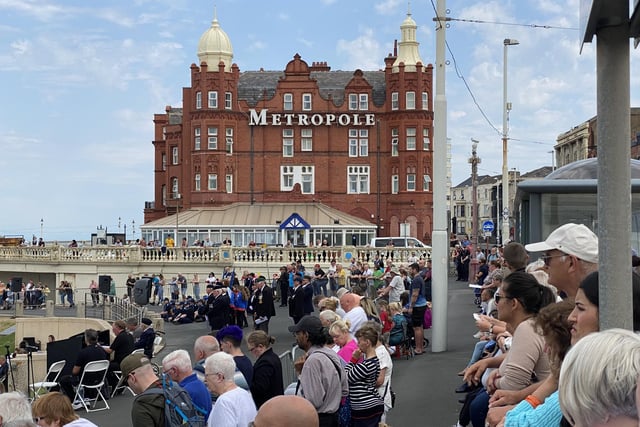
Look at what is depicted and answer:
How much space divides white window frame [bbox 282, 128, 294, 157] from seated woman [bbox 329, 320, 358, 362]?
58.4 meters

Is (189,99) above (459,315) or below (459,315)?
above

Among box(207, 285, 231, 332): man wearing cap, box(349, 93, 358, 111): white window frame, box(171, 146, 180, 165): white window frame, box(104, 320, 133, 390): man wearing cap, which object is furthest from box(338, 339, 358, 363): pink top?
box(171, 146, 180, 165): white window frame

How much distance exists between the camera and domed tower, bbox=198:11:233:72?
69000 millimetres

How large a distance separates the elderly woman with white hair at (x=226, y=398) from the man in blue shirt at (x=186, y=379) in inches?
17.4

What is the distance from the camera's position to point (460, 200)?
16088cm

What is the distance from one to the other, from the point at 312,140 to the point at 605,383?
2599 inches

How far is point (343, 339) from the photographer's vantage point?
10.1 m

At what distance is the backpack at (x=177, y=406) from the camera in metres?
7.04

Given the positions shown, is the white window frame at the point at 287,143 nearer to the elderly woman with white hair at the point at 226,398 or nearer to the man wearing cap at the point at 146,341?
the man wearing cap at the point at 146,341

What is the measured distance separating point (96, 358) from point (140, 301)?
89.9ft

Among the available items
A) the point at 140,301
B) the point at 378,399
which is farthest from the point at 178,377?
the point at 140,301

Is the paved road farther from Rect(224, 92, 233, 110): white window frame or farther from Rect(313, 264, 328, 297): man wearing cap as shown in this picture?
Rect(224, 92, 233, 110): white window frame

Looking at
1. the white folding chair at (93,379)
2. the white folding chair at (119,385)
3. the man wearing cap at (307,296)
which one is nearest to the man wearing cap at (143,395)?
the white folding chair at (93,379)

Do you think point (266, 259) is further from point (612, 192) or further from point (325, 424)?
point (612, 192)
